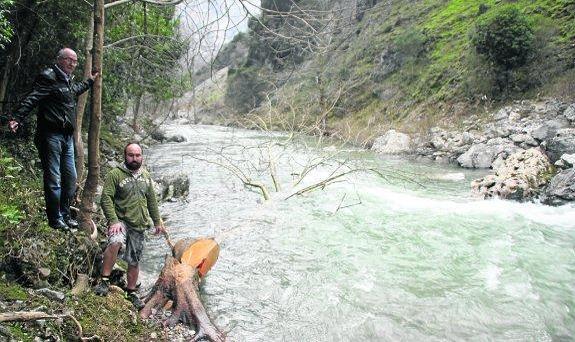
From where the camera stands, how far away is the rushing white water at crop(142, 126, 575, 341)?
5309mm

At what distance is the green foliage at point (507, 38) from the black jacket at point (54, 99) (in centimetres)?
2270

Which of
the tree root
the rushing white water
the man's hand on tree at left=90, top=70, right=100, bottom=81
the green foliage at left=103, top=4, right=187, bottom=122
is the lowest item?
the rushing white water

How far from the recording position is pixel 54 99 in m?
4.70

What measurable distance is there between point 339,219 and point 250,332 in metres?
5.05

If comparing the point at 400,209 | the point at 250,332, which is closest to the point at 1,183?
the point at 250,332

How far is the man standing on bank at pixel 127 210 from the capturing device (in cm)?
479

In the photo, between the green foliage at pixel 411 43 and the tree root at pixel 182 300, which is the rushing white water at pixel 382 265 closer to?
the tree root at pixel 182 300

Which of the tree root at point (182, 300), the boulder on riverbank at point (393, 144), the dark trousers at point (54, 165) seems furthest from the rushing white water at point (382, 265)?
the boulder on riverbank at point (393, 144)

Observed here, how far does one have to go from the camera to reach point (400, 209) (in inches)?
413

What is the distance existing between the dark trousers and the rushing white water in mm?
1944

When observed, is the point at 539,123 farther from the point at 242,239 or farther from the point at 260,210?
the point at 242,239

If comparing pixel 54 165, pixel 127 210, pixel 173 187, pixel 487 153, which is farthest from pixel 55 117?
pixel 487 153

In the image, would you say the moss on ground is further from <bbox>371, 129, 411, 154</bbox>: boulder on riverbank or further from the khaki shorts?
<bbox>371, 129, 411, 154</bbox>: boulder on riverbank

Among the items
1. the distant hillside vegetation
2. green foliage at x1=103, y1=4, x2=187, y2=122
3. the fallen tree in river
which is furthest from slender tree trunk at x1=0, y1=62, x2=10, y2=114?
the fallen tree in river
